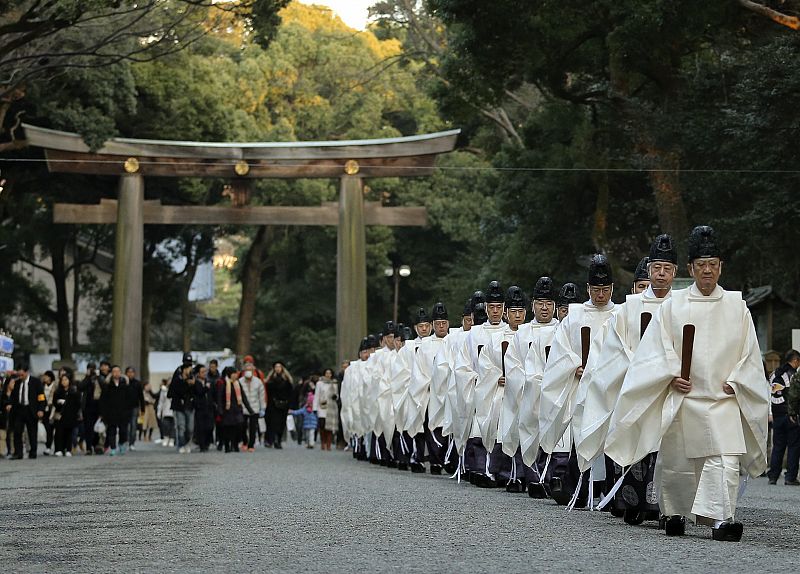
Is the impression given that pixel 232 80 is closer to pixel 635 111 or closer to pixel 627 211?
pixel 627 211

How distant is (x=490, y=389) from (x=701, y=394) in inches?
275

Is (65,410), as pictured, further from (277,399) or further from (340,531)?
(340,531)

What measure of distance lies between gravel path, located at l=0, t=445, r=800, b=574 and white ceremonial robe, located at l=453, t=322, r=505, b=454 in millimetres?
684

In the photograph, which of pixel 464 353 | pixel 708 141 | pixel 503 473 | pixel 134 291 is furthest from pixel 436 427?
pixel 134 291

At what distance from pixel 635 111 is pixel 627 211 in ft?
21.3

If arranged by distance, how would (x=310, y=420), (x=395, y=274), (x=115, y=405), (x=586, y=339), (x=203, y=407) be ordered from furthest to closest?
(x=395, y=274) → (x=310, y=420) → (x=203, y=407) → (x=115, y=405) → (x=586, y=339)

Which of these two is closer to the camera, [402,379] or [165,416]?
[402,379]

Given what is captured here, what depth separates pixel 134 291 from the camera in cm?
→ 3766

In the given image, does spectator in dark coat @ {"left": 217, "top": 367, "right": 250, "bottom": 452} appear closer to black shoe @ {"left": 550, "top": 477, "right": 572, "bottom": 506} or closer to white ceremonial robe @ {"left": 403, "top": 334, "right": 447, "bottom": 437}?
white ceremonial robe @ {"left": 403, "top": 334, "right": 447, "bottom": 437}

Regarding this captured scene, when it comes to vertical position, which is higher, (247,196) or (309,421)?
(247,196)

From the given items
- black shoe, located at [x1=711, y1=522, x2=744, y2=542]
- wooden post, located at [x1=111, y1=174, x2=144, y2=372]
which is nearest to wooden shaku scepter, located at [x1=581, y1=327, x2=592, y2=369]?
black shoe, located at [x1=711, y1=522, x2=744, y2=542]

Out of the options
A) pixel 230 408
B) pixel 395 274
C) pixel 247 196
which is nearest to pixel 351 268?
pixel 247 196

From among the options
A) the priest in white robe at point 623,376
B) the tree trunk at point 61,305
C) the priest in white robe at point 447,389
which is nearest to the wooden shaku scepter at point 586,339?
the priest in white robe at point 623,376

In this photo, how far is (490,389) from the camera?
17.0 metres
